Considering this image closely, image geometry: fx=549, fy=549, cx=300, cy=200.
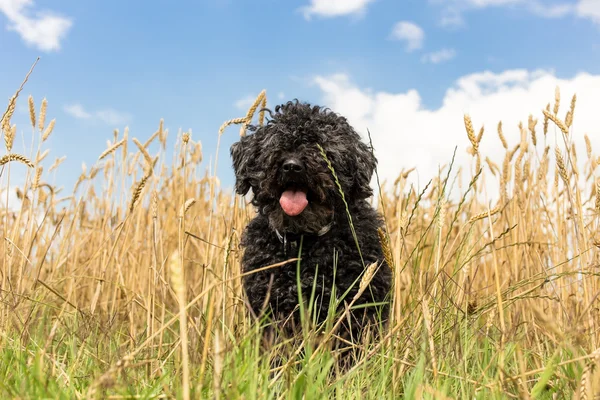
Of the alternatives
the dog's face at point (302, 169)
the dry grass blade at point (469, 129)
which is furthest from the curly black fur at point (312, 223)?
the dry grass blade at point (469, 129)

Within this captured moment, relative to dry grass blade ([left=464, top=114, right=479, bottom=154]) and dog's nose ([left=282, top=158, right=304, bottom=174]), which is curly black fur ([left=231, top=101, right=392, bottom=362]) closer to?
dog's nose ([left=282, top=158, right=304, bottom=174])

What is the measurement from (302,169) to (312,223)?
327 millimetres

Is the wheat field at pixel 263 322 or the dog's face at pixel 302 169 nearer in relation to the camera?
the wheat field at pixel 263 322

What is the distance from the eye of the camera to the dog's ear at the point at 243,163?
3.44m

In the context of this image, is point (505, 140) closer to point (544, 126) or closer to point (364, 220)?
point (544, 126)

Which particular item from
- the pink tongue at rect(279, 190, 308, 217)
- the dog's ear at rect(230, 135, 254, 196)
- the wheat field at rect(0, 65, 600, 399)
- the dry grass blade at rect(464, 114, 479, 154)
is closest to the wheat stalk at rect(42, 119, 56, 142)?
the wheat field at rect(0, 65, 600, 399)

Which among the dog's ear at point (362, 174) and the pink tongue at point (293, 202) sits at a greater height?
the dog's ear at point (362, 174)

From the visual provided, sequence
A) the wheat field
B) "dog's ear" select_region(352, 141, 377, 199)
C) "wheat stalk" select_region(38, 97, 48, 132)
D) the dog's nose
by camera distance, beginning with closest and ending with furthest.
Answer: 1. the wheat field
2. the dog's nose
3. "dog's ear" select_region(352, 141, 377, 199)
4. "wheat stalk" select_region(38, 97, 48, 132)

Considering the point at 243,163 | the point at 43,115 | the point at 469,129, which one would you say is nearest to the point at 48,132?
the point at 43,115

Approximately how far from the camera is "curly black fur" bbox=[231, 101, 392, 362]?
311 centimetres

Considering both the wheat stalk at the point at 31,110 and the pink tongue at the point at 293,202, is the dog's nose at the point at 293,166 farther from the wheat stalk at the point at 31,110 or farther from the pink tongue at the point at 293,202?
the wheat stalk at the point at 31,110

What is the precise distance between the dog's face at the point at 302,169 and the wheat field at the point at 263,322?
22 centimetres

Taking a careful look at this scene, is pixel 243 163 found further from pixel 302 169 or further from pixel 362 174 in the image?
pixel 362 174

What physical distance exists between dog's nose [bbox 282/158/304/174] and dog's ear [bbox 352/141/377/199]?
43cm
